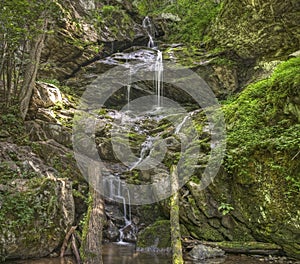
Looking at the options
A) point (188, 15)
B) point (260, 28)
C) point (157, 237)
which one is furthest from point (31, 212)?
point (188, 15)

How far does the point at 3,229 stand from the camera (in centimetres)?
534

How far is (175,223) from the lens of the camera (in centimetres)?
582

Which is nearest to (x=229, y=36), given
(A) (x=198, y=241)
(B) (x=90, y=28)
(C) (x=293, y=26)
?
(C) (x=293, y=26)

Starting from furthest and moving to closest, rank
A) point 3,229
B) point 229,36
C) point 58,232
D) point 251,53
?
point 229,36 < point 251,53 < point 58,232 < point 3,229

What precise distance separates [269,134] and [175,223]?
3155 millimetres

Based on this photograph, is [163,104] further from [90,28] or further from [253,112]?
[253,112]

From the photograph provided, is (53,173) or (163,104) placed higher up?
(163,104)

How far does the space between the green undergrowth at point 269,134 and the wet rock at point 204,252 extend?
1667 mm

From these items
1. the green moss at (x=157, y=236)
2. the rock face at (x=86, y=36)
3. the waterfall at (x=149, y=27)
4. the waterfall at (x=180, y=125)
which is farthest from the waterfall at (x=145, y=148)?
the waterfall at (x=149, y=27)

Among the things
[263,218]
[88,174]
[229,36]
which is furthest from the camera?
[229,36]

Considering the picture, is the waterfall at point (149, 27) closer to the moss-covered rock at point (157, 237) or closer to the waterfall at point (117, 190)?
the waterfall at point (117, 190)

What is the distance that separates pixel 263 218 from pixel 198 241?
61.2 inches

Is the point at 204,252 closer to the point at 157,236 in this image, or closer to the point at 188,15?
the point at 157,236

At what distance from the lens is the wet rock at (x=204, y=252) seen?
5687mm
